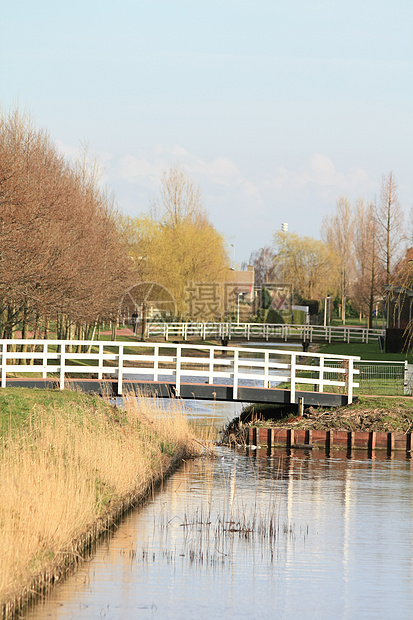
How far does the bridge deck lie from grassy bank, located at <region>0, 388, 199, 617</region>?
108cm

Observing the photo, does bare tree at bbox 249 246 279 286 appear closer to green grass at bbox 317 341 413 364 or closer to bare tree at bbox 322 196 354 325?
bare tree at bbox 322 196 354 325

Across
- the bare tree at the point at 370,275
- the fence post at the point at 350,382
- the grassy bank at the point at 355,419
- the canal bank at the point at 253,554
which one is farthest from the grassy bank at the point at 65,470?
the bare tree at the point at 370,275

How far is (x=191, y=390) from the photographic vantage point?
2470 centimetres

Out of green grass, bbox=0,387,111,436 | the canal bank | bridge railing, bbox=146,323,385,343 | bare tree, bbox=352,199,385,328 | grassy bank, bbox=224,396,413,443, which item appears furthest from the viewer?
bare tree, bbox=352,199,385,328

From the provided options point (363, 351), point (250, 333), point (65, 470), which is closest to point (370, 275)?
point (250, 333)

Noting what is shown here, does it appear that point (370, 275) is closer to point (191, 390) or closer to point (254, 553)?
point (191, 390)

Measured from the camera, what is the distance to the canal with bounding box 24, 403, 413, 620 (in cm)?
1042

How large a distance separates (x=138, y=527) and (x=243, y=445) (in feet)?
32.9

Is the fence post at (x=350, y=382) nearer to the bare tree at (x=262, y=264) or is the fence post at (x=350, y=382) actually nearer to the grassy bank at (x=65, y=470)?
the grassy bank at (x=65, y=470)

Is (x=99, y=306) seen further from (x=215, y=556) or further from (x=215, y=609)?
(x=215, y=609)

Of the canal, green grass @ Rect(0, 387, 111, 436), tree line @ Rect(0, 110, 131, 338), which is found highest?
tree line @ Rect(0, 110, 131, 338)

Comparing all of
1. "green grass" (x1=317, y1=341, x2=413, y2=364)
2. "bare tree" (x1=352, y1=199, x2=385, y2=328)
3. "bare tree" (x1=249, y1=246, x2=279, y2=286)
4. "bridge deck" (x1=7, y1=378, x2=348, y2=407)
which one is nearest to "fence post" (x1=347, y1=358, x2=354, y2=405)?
"bridge deck" (x1=7, y1=378, x2=348, y2=407)

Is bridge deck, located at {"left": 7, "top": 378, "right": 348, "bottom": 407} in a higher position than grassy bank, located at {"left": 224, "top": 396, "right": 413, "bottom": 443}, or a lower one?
higher

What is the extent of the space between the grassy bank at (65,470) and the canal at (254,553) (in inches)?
14.7
